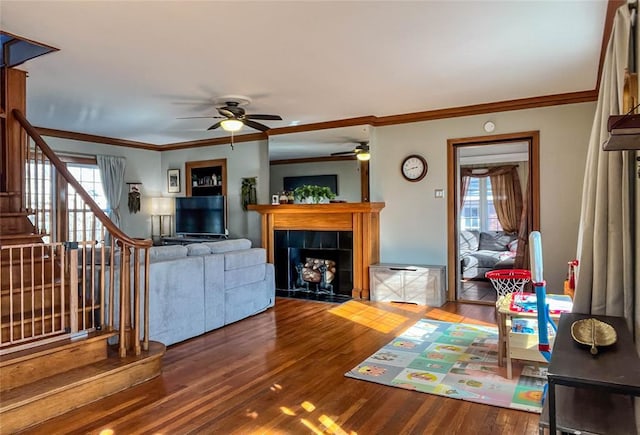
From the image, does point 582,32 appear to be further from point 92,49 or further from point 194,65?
point 92,49

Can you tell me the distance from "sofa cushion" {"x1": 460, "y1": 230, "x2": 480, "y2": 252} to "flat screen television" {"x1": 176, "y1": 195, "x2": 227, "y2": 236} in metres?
4.76

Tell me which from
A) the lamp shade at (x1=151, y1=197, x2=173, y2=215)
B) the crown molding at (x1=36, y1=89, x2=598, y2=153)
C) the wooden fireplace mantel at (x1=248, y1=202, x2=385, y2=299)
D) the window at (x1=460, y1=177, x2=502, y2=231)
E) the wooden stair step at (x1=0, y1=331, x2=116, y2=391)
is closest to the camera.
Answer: the wooden stair step at (x1=0, y1=331, x2=116, y2=391)

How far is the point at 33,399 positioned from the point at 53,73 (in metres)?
2.98

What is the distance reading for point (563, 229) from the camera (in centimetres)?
520

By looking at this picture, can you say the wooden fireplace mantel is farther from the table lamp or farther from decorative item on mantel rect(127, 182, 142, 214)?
decorative item on mantel rect(127, 182, 142, 214)

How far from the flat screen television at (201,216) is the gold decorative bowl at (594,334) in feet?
21.8

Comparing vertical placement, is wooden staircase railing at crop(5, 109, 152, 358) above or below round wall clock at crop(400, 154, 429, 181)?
below

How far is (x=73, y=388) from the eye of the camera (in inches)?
111

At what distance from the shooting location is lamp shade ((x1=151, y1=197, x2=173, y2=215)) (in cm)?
828

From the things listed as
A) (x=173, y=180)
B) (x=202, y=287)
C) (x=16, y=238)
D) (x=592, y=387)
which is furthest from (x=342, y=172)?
(x=592, y=387)

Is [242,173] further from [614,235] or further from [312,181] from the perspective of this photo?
[614,235]

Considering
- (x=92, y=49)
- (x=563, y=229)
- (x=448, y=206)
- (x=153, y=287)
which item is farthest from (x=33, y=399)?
(x=563, y=229)

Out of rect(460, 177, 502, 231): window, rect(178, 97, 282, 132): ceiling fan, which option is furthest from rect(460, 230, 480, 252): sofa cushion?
rect(178, 97, 282, 132): ceiling fan

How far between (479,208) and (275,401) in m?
7.63
